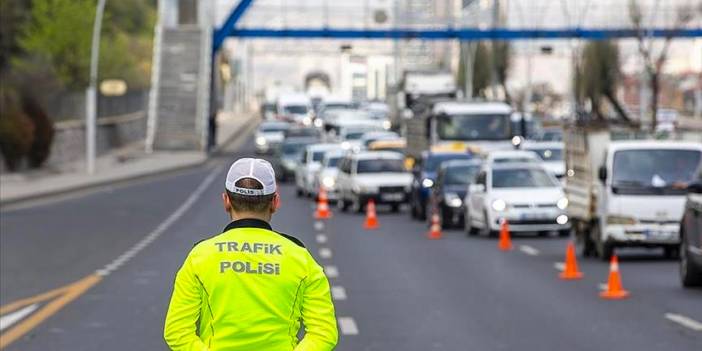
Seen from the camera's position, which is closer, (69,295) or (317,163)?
(69,295)

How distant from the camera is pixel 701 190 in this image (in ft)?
68.0

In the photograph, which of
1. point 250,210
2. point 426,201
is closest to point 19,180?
point 426,201

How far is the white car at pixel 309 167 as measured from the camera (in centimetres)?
5194

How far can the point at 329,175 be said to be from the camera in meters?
49.2

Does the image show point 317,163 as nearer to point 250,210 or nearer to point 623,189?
point 623,189

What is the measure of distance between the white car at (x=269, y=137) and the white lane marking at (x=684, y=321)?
2709 inches

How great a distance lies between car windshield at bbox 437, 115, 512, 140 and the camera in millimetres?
51062

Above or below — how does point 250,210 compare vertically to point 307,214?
above

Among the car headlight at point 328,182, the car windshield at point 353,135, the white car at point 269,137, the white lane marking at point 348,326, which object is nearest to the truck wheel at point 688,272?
the white lane marking at point 348,326

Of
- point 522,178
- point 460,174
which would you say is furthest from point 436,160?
point 522,178

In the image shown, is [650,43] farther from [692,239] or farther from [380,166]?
[692,239]

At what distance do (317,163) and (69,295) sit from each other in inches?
1263

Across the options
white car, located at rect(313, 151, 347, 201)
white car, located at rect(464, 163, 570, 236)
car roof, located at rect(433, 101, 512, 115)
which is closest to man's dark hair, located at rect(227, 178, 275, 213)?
white car, located at rect(464, 163, 570, 236)

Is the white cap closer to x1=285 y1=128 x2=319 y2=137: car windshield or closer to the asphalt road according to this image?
the asphalt road
